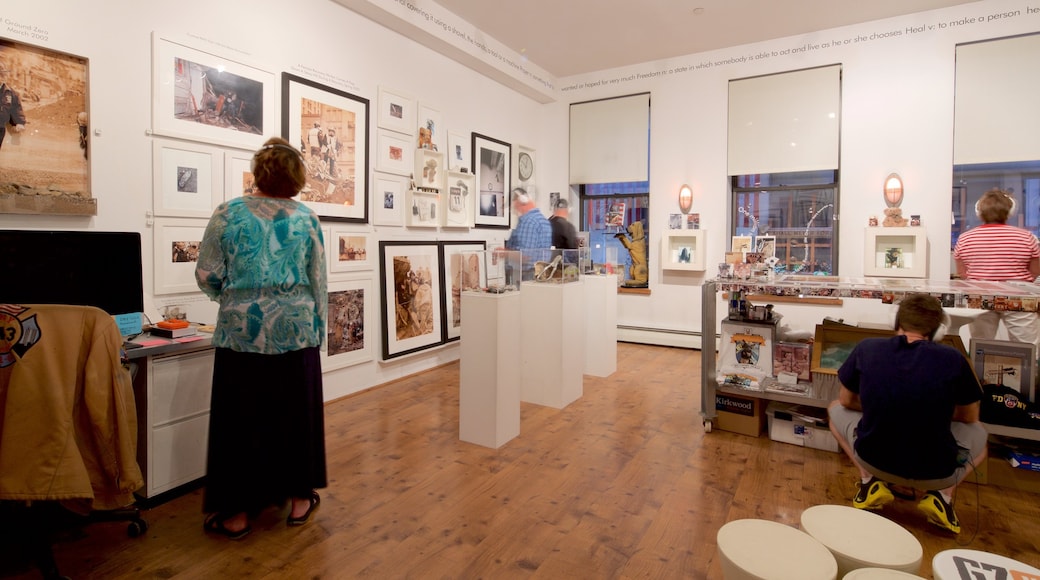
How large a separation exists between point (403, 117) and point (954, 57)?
5580 mm

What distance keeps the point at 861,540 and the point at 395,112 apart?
15.5 feet

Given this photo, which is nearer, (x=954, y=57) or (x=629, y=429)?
(x=629, y=429)

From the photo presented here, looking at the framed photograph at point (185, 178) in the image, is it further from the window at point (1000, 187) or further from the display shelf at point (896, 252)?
the window at point (1000, 187)

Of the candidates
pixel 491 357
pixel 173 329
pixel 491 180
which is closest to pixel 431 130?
pixel 491 180

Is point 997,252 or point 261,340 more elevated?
point 997,252

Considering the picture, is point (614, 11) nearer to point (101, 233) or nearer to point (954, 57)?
point (954, 57)

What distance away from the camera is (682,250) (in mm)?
6902

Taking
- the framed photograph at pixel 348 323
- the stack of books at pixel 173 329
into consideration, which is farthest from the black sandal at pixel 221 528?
the framed photograph at pixel 348 323

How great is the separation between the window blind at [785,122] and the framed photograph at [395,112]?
387 centimetres

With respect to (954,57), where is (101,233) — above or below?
below

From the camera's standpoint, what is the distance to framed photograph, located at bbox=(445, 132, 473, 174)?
5824mm

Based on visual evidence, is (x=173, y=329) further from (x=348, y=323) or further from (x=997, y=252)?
(x=997, y=252)

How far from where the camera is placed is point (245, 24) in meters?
3.72

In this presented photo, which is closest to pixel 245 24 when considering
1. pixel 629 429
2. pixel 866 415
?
pixel 629 429
